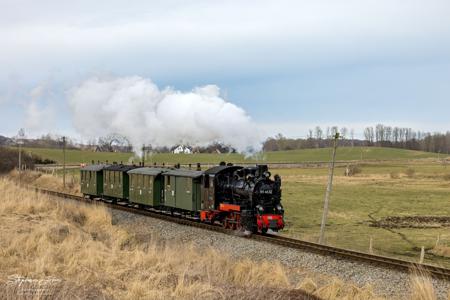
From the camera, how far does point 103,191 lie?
41531 millimetres

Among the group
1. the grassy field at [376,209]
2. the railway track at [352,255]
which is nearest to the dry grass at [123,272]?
the railway track at [352,255]

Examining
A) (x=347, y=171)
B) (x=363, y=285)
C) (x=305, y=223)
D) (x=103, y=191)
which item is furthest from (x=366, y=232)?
(x=347, y=171)

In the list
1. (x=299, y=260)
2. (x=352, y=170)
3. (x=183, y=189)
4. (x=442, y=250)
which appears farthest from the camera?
(x=352, y=170)

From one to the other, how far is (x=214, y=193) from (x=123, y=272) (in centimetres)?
1307

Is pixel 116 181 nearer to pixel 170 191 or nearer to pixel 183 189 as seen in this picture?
pixel 170 191

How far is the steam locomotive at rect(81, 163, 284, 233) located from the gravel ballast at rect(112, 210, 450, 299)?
3.80 ft

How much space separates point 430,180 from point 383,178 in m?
7.12

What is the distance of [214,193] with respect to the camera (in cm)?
2491

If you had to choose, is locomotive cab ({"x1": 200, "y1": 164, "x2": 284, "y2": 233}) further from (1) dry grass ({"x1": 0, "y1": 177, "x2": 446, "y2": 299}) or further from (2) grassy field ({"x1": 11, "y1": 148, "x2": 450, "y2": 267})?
(2) grassy field ({"x1": 11, "y1": 148, "x2": 450, "y2": 267})

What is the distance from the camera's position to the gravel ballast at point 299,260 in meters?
14.0

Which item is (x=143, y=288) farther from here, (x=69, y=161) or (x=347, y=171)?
(x=69, y=161)

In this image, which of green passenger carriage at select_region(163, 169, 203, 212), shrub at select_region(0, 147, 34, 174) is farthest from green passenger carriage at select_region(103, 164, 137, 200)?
shrub at select_region(0, 147, 34, 174)

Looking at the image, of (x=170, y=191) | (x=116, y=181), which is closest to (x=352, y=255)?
(x=170, y=191)

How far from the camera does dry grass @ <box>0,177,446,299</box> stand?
9641 millimetres
